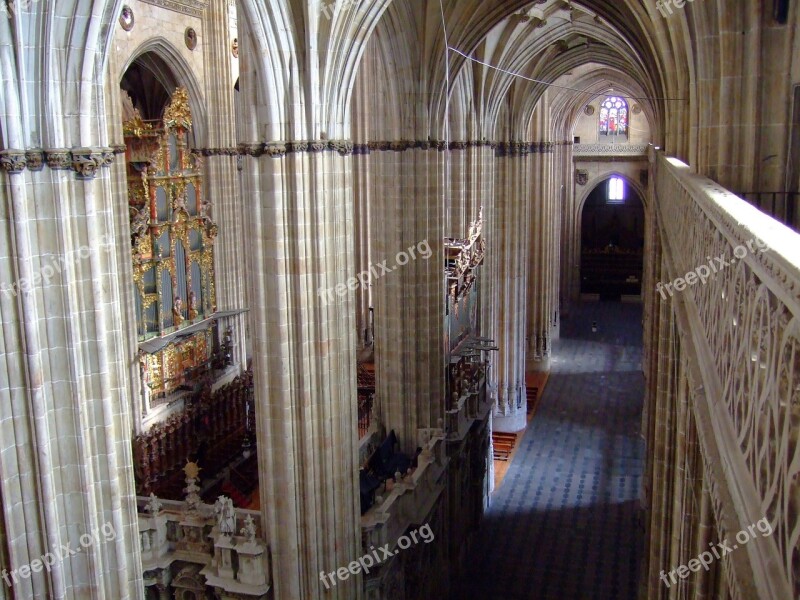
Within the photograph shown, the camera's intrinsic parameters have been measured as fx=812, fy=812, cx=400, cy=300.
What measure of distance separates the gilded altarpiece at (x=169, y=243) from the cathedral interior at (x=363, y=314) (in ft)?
0.24

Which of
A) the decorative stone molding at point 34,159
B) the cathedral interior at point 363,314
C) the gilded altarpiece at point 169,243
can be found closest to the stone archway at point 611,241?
the cathedral interior at point 363,314

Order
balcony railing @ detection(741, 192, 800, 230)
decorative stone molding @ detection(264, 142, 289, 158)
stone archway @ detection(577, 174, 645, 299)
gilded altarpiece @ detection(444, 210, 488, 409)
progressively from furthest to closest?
stone archway @ detection(577, 174, 645, 299)
gilded altarpiece @ detection(444, 210, 488, 409)
decorative stone molding @ detection(264, 142, 289, 158)
balcony railing @ detection(741, 192, 800, 230)

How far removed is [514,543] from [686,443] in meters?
12.3

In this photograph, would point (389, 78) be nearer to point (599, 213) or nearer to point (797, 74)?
point (797, 74)

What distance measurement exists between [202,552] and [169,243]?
8949 mm

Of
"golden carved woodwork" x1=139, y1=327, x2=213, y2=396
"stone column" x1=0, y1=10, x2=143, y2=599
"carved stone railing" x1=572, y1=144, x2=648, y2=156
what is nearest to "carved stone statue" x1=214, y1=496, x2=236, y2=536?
"stone column" x1=0, y1=10, x2=143, y2=599

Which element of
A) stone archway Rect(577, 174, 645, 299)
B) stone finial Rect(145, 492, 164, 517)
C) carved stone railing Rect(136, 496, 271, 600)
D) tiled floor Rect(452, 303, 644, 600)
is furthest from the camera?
stone archway Rect(577, 174, 645, 299)

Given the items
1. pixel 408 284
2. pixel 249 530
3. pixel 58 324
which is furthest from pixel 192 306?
pixel 58 324

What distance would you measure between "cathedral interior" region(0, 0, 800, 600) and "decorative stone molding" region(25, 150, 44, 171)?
27 millimetres

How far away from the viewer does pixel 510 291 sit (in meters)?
23.1

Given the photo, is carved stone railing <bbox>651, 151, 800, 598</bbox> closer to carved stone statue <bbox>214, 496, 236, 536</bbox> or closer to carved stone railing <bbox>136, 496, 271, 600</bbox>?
carved stone railing <bbox>136, 496, 271, 600</bbox>

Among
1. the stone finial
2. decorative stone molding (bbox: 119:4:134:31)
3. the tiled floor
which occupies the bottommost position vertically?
the tiled floor

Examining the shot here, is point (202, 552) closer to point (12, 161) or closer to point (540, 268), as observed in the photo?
point (12, 161)

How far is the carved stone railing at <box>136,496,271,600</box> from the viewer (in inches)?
397
